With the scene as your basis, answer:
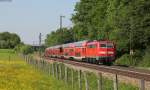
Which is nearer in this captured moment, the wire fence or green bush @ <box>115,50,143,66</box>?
the wire fence

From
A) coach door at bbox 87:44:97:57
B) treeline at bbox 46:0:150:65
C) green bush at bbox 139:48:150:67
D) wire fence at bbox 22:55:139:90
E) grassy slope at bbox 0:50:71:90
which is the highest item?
treeline at bbox 46:0:150:65

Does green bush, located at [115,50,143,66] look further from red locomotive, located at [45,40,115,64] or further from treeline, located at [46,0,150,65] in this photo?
red locomotive, located at [45,40,115,64]

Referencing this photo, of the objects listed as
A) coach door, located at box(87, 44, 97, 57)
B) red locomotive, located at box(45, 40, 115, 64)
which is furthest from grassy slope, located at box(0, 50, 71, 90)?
coach door, located at box(87, 44, 97, 57)

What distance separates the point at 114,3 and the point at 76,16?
4261cm

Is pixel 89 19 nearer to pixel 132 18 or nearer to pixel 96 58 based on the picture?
pixel 132 18

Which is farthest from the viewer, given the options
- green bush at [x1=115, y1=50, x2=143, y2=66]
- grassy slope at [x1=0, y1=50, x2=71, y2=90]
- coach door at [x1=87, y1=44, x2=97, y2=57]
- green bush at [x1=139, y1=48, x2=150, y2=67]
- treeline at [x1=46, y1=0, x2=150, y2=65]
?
treeline at [x1=46, y1=0, x2=150, y2=65]

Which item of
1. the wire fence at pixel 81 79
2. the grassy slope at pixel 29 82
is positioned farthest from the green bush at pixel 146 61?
the grassy slope at pixel 29 82

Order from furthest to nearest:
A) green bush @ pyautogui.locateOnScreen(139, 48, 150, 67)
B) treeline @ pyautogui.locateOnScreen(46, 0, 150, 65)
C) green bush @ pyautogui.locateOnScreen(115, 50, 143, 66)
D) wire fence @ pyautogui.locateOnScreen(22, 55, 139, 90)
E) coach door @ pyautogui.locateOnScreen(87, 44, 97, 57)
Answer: treeline @ pyautogui.locateOnScreen(46, 0, 150, 65) → green bush @ pyautogui.locateOnScreen(115, 50, 143, 66) → green bush @ pyautogui.locateOnScreen(139, 48, 150, 67) → coach door @ pyautogui.locateOnScreen(87, 44, 97, 57) → wire fence @ pyautogui.locateOnScreen(22, 55, 139, 90)

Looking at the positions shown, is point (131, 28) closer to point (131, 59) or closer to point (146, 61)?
point (131, 59)

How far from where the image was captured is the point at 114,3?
2975 inches

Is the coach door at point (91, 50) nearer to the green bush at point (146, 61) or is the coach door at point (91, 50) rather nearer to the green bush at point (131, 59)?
the green bush at point (146, 61)

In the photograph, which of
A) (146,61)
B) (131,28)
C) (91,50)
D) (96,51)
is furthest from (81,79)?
(131,28)

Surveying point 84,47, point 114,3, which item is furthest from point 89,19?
point 84,47

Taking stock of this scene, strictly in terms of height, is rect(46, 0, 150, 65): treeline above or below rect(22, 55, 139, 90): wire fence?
above
